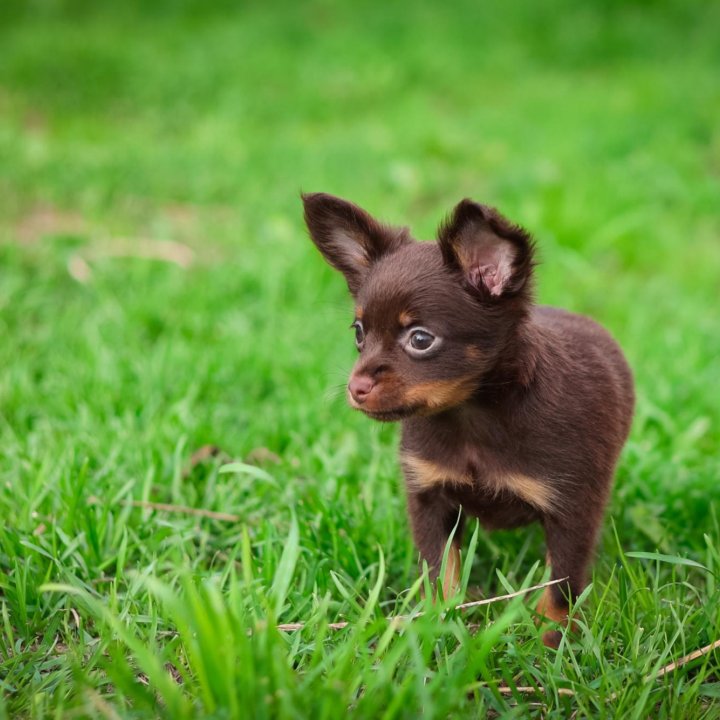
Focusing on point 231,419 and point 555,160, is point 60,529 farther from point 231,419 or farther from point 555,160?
point 555,160

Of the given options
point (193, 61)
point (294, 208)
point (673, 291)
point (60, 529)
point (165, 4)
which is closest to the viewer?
point (60, 529)

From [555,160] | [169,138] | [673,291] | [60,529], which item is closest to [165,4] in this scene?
[169,138]

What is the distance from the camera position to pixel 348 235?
292 centimetres

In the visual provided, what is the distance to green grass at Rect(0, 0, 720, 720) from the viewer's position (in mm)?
2344

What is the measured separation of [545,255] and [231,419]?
9.03 feet

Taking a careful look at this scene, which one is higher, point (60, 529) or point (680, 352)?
point (60, 529)

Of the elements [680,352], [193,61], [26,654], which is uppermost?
[193,61]

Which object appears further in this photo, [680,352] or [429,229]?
[429,229]

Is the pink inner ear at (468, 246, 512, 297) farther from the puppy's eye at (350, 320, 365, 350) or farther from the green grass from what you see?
the green grass

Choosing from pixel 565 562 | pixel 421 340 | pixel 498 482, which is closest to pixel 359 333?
pixel 421 340

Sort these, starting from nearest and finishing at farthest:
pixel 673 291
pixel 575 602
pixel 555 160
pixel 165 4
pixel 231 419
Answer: pixel 575 602 < pixel 231 419 < pixel 673 291 < pixel 555 160 < pixel 165 4

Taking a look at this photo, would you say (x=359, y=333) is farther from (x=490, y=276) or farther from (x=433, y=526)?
(x=433, y=526)

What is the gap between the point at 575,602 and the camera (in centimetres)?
273

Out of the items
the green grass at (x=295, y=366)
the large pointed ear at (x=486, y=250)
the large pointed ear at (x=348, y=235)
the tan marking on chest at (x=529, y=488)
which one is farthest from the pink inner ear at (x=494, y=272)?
the green grass at (x=295, y=366)
